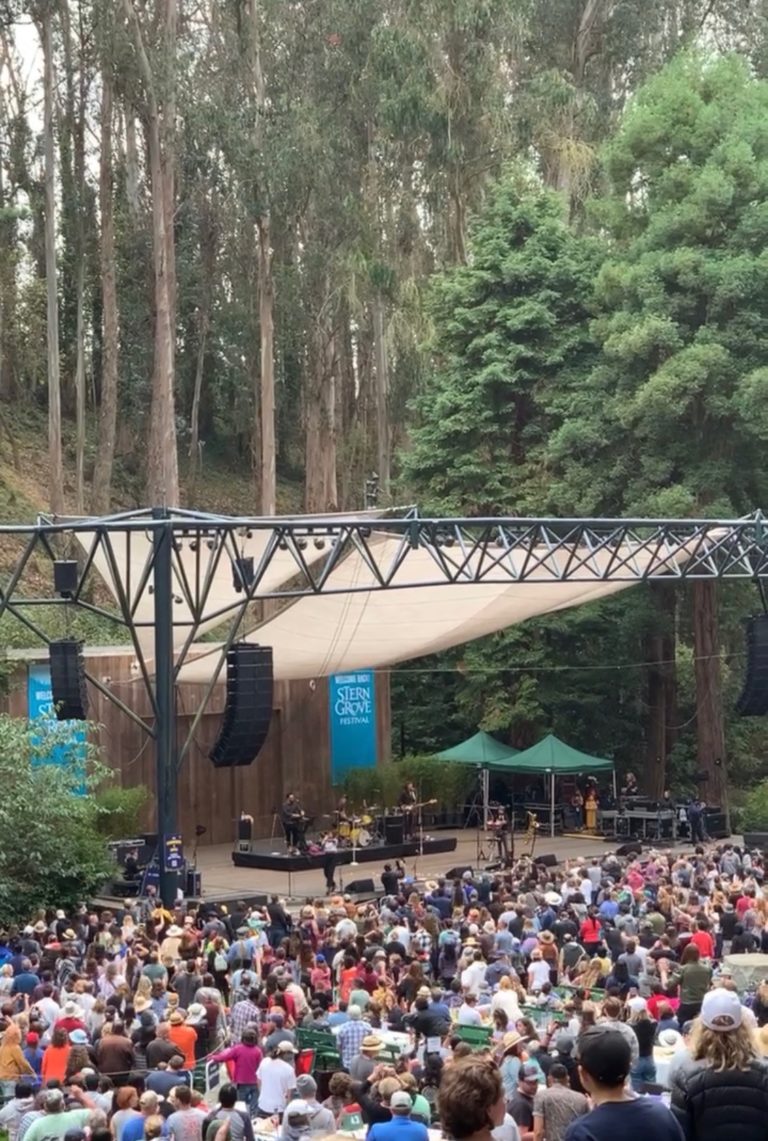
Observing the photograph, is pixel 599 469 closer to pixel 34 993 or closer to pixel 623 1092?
pixel 34 993

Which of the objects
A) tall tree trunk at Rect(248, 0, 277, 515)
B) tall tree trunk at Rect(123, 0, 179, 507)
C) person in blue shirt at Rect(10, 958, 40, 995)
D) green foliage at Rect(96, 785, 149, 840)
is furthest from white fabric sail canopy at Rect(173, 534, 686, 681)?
tall tree trunk at Rect(123, 0, 179, 507)

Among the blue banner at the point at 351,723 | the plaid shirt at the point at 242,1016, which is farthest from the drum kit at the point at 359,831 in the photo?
the plaid shirt at the point at 242,1016

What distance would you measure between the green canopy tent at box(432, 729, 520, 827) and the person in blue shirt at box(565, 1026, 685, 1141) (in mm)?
24361

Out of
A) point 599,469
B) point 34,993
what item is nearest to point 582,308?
point 599,469

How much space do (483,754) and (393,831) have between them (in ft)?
7.65

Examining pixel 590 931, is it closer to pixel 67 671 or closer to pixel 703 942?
pixel 703 942

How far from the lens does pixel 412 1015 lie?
11883 millimetres

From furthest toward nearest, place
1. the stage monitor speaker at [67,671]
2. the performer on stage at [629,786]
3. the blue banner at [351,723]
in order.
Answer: the performer on stage at [629,786]
the blue banner at [351,723]
the stage monitor speaker at [67,671]

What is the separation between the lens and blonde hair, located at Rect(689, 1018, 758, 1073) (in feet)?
14.2

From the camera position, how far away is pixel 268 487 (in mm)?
36312

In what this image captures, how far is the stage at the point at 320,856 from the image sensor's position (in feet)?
83.8

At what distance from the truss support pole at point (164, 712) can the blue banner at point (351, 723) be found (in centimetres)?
1237

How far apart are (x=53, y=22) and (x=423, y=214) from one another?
1042 cm

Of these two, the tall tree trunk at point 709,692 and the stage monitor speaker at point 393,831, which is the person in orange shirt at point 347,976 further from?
the tall tree trunk at point 709,692
